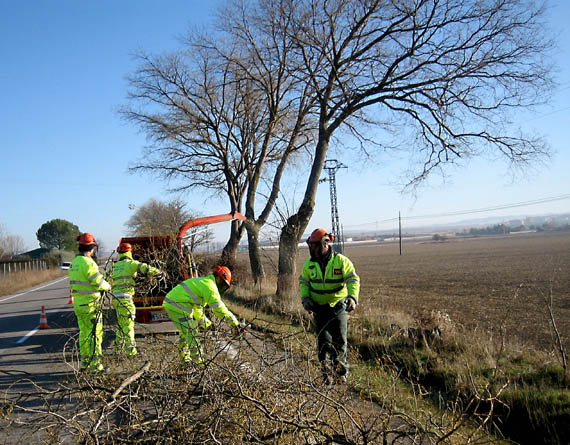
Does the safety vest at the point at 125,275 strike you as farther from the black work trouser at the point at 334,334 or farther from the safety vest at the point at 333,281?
the black work trouser at the point at 334,334

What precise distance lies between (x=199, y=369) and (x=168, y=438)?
841 mm

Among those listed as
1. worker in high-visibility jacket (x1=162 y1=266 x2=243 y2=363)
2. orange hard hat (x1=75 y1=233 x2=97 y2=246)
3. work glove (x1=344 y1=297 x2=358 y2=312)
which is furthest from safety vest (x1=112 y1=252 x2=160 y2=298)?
work glove (x1=344 y1=297 x2=358 y2=312)

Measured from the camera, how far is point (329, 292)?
6.34m

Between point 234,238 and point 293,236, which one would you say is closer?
point 293,236

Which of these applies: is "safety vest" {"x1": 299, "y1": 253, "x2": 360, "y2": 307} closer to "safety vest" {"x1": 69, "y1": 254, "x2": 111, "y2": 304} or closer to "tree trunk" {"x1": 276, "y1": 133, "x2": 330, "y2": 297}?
"safety vest" {"x1": 69, "y1": 254, "x2": 111, "y2": 304}

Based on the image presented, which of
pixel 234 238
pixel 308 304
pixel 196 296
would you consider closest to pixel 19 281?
pixel 234 238

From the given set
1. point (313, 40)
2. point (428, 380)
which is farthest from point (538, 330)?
point (313, 40)

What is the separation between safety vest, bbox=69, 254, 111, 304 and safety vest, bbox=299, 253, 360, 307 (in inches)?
126

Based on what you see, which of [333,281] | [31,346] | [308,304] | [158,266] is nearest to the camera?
[333,281]

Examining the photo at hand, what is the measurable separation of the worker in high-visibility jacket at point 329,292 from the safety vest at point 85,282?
318cm

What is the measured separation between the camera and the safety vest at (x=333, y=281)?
6297mm

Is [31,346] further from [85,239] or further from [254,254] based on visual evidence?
[254,254]

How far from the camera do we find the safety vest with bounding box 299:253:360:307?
248 inches

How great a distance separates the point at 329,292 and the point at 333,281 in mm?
161
